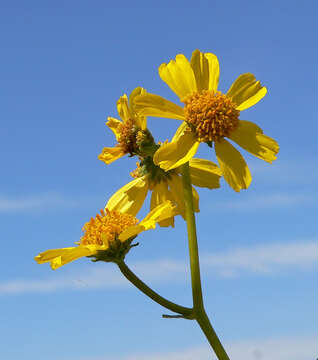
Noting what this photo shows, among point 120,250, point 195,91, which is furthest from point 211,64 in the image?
point 120,250

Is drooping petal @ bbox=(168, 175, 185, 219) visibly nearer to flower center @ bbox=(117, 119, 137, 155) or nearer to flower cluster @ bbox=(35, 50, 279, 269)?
flower cluster @ bbox=(35, 50, 279, 269)

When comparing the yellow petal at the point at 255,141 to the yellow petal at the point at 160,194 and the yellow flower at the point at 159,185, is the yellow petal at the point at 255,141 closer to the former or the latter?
the yellow flower at the point at 159,185

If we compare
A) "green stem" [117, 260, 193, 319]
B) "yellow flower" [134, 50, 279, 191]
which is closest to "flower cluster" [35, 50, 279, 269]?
"yellow flower" [134, 50, 279, 191]

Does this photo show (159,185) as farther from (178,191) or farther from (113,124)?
(113,124)

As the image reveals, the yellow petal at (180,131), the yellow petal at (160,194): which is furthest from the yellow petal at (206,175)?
→ the yellow petal at (180,131)

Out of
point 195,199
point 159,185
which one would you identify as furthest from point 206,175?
point 159,185

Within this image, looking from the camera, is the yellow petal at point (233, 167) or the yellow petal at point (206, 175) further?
the yellow petal at point (206, 175)
